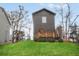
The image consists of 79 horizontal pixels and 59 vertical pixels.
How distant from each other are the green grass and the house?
0.21 meters

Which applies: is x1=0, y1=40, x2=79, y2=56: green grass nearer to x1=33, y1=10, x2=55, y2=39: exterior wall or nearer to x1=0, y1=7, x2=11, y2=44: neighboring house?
x1=0, y1=7, x2=11, y2=44: neighboring house

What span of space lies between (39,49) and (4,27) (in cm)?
58

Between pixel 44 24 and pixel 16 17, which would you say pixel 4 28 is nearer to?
pixel 16 17

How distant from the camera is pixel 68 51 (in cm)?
554

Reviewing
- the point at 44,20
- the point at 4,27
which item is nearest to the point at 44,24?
the point at 44,20

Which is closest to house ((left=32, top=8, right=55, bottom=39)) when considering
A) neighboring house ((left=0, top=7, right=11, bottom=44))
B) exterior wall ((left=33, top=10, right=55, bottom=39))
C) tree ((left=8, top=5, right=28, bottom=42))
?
exterior wall ((left=33, top=10, right=55, bottom=39))

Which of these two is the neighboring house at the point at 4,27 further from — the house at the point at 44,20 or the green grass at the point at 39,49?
the house at the point at 44,20

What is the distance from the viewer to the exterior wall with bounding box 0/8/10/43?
18.2 feet

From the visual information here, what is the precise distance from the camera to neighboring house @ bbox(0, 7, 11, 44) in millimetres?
5543

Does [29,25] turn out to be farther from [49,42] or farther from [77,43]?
[77,43]

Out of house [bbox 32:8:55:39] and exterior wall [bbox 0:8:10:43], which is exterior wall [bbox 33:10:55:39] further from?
exterior wall [bbox 0:8:10:43]

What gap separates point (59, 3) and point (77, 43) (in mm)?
628

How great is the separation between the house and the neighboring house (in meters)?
0.39

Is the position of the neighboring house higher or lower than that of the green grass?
higher
